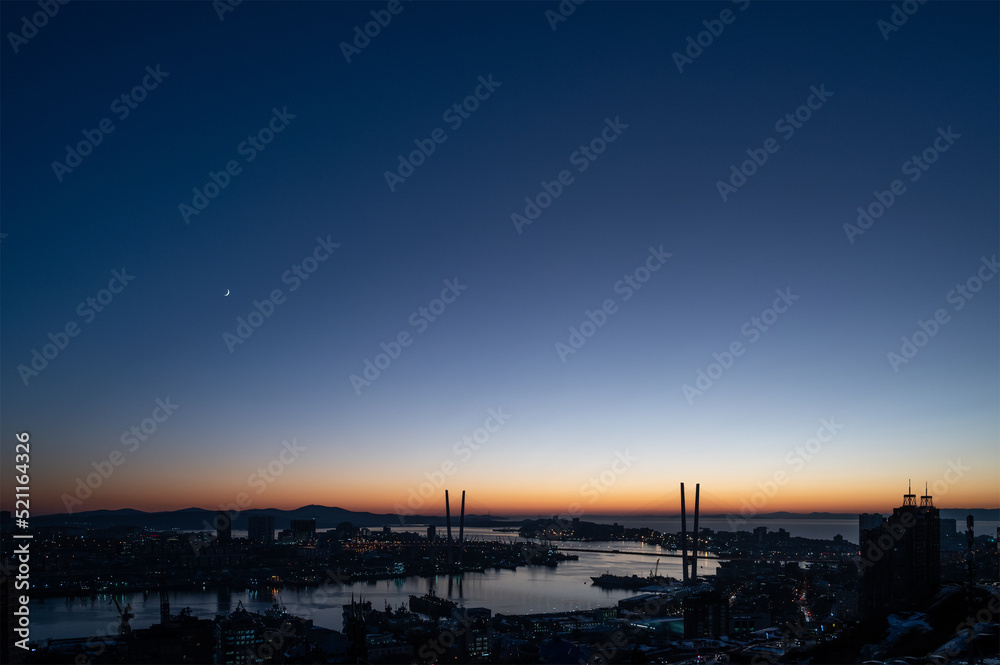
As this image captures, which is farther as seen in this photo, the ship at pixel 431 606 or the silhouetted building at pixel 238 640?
the ship at pixel 431 606

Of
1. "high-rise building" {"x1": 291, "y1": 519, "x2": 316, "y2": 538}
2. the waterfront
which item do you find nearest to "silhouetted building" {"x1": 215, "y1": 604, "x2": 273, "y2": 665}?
the waterfront

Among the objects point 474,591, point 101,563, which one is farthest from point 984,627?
point 101,563

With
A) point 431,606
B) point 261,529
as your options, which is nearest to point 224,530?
point 261,529

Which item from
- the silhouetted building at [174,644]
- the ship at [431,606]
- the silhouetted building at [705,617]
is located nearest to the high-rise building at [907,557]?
the silhouetted building at [705,617]

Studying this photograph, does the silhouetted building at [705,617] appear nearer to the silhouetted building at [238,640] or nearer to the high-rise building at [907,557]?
the high-rise building at [907,557]

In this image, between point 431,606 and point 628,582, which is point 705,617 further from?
point 628,582

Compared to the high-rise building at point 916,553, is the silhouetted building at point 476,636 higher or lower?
lower
